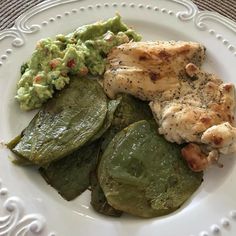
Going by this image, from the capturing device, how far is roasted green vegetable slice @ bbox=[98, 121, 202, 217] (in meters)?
2.03

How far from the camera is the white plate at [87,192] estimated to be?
77.0 inches

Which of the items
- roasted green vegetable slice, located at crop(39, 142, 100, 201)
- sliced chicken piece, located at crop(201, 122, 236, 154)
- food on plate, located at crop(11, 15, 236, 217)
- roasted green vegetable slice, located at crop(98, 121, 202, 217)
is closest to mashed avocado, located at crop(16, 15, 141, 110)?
food on plate, located at crop(11, 15, 236, 217)

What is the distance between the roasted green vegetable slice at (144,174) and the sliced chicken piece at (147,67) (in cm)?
25

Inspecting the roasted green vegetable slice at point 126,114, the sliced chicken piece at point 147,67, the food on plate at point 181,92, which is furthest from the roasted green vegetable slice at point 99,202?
the sliced chicken piece at point 147,67

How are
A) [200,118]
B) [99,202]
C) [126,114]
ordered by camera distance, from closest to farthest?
1. [99,202]
2. [200,118]
3. [126,114]

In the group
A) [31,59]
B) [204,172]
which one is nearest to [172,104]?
[204,172]

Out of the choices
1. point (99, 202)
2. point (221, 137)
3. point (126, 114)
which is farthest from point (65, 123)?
point (221, 137)

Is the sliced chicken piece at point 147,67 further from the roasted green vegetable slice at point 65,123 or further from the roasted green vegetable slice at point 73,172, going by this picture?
the roasted green vegetable slice at point 73,172

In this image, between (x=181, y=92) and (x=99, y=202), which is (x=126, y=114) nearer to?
(x=181, y=92)

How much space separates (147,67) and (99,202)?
82 cm

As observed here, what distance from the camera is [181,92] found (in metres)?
2.33

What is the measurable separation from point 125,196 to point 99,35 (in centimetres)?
110

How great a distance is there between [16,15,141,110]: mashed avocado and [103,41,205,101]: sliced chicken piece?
0.32 feet

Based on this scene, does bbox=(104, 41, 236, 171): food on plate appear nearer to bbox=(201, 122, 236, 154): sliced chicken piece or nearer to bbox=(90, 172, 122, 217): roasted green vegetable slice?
bbox=(201, 122, 236, 154): sliced chicken piece
